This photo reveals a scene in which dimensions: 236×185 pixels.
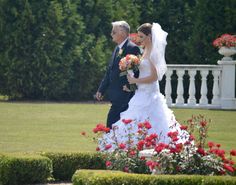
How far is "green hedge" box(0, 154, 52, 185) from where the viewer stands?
10859 mm

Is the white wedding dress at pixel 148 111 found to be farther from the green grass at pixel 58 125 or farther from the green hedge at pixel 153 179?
the green hedge at pixel 153 179

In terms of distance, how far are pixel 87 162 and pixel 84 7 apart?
14696mm

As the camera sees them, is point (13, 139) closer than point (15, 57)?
Yes

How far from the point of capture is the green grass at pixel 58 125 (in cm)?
1441

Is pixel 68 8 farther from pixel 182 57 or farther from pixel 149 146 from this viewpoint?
pixel 149 146

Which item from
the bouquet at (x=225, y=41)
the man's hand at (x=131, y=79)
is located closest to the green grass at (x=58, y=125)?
the man's hand at (x=131, y=79)

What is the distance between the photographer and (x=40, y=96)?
24.7 meters

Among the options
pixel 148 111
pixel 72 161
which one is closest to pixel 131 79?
pixel 148 111

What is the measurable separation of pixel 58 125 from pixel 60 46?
23.7 ft

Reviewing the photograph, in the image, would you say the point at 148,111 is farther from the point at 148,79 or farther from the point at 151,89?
the point at 148,79

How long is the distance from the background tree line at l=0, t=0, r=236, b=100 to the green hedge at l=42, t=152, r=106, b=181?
12.5m

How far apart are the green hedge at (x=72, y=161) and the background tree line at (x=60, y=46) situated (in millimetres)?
12468

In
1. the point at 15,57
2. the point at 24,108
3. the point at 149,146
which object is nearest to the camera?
the point at 149,146

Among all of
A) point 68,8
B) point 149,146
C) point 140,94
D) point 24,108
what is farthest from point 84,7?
point 149,146
